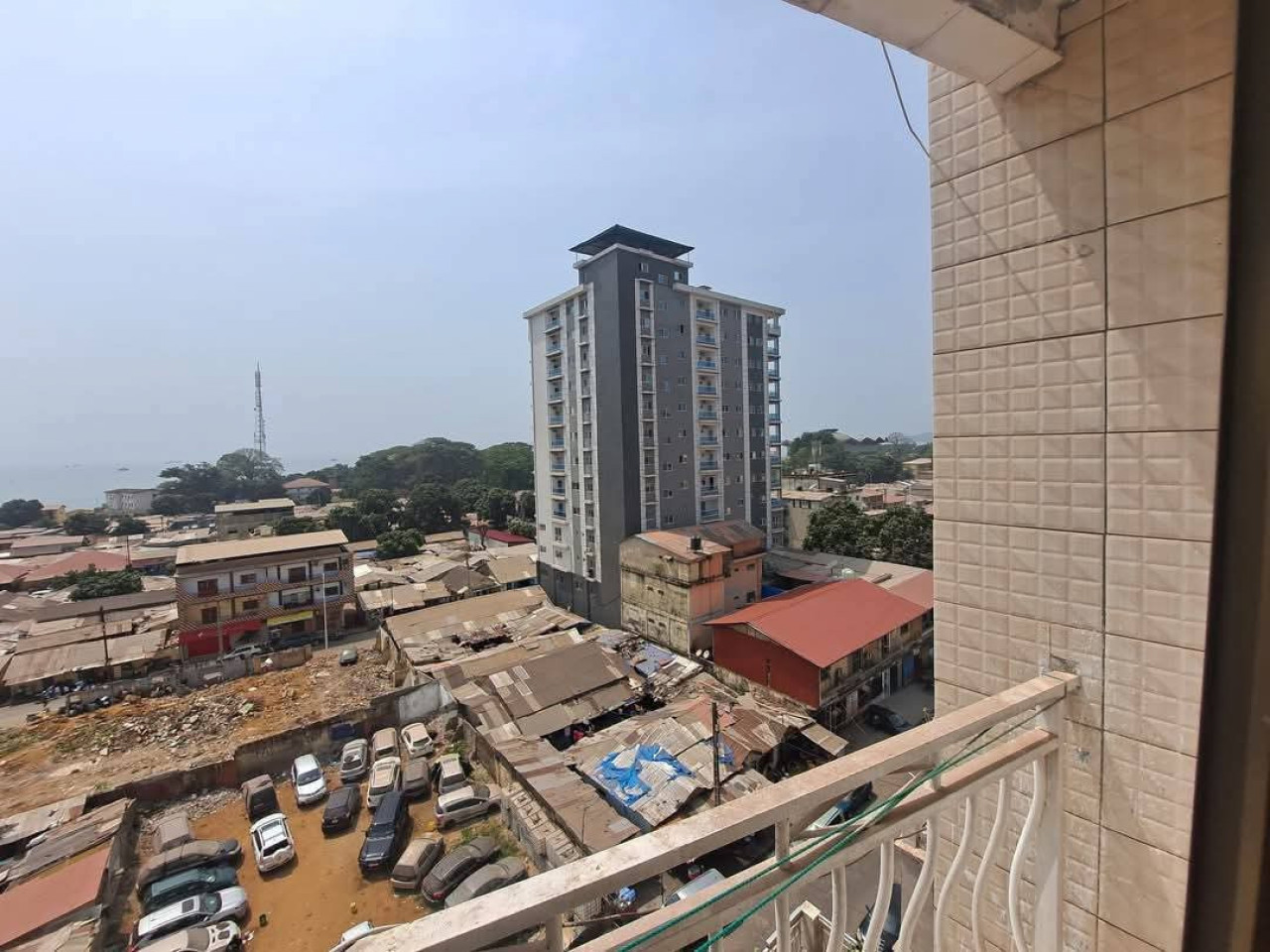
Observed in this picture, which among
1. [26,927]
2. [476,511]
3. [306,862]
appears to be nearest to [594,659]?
[306,862]

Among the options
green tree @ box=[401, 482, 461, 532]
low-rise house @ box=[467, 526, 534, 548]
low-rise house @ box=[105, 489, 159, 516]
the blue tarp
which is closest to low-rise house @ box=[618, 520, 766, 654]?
the blue tarp

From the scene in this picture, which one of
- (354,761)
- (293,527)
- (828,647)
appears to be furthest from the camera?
(293,527)

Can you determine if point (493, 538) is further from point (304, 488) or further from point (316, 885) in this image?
point (304, 488)

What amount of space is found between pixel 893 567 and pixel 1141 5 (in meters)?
16.2

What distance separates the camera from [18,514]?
136 feet

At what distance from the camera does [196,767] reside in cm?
869

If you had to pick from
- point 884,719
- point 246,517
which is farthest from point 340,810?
point 246,517

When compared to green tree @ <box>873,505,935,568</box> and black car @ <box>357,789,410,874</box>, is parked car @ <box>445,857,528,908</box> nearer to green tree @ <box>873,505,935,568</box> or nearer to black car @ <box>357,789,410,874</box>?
black car @ <box>357,789,410,874</box>

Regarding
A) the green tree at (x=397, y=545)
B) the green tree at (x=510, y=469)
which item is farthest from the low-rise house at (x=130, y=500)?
the green tree at (x=397, y=545)

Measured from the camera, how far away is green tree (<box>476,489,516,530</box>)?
30125 millimetres

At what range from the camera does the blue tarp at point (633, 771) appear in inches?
286

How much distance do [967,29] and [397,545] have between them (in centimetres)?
2625

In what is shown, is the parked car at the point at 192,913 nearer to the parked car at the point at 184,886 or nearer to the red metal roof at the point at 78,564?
the parked car at the point at 184,886

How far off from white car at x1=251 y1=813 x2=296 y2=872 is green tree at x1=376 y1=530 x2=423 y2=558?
1774cm
